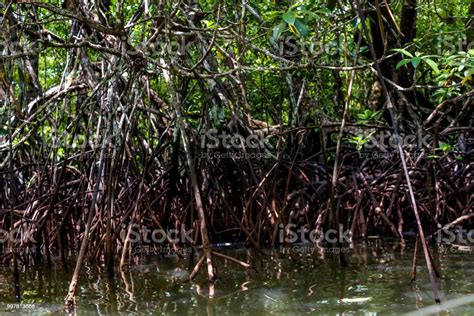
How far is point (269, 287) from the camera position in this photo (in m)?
3.36

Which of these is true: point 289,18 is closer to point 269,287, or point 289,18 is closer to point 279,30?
point 279,30

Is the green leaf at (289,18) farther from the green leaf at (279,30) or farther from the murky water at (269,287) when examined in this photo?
the murky water at (269,287)

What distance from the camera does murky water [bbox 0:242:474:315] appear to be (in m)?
2.95

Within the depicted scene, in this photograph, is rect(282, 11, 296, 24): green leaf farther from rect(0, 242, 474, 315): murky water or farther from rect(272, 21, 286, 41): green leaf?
rect(0, 242, 474, 315): murky water

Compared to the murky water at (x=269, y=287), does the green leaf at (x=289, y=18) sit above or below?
above

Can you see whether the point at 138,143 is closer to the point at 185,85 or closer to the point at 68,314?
the point at 185,85

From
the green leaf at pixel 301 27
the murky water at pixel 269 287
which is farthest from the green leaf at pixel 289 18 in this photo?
the murky water at pixel 269 287

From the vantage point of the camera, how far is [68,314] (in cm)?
303

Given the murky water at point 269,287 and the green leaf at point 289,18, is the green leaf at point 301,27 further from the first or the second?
the murky water at point 269,287

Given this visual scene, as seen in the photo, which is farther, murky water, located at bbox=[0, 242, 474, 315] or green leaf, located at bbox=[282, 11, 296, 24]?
murky water, located at bbox=[0, 242, 474, 315]

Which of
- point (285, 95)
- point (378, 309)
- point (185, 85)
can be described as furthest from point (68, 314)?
point (285, 95)

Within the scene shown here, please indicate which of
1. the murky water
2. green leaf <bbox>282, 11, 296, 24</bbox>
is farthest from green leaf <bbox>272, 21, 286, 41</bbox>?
the murky water

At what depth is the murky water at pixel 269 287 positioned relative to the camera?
2.95 metres

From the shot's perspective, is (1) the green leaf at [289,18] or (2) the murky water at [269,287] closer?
(1) the green leaf at [289,18]
